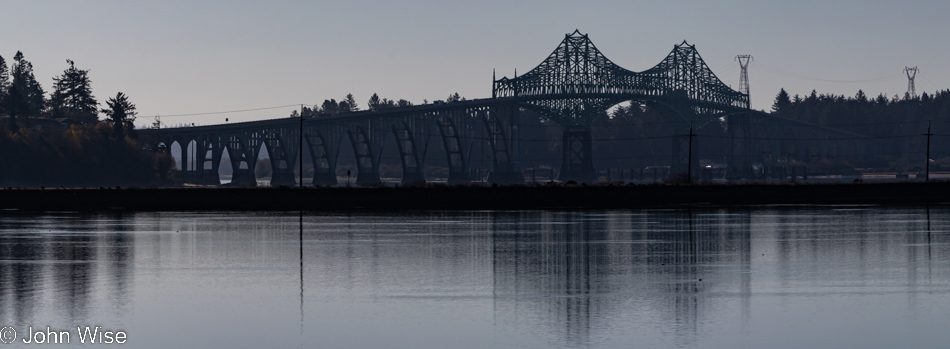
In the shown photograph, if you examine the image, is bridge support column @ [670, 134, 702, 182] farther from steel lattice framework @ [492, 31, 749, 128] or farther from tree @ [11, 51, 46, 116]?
tree @ [11, 51, 46, 116]

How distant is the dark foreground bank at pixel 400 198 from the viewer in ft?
198

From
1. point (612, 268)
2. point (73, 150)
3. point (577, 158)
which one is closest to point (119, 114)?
point (73, 150)

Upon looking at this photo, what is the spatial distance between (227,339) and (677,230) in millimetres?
24058

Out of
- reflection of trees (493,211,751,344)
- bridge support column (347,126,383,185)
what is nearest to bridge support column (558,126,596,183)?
bridge support column (347,126,383,185)

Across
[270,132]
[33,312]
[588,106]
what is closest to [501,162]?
[588,106]

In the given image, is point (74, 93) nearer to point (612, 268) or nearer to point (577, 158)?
point (577, 158)

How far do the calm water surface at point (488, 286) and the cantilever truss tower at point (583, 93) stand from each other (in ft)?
429

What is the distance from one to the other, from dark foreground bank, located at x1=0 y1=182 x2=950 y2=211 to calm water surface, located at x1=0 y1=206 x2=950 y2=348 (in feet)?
75.2

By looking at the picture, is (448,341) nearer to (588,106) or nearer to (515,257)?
(515,257)

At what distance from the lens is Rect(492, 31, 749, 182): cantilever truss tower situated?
A: 16838cm

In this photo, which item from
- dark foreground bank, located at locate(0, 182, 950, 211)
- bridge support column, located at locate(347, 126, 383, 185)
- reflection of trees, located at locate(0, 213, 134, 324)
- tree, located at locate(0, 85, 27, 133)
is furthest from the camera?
bridge support column, located at locate(347, 126, 383, 185)

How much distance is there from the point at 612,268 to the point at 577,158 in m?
147

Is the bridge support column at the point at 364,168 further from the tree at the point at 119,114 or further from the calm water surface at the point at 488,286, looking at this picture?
the calm water surface at the point at 488,286

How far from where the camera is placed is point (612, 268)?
23562 millimetres
